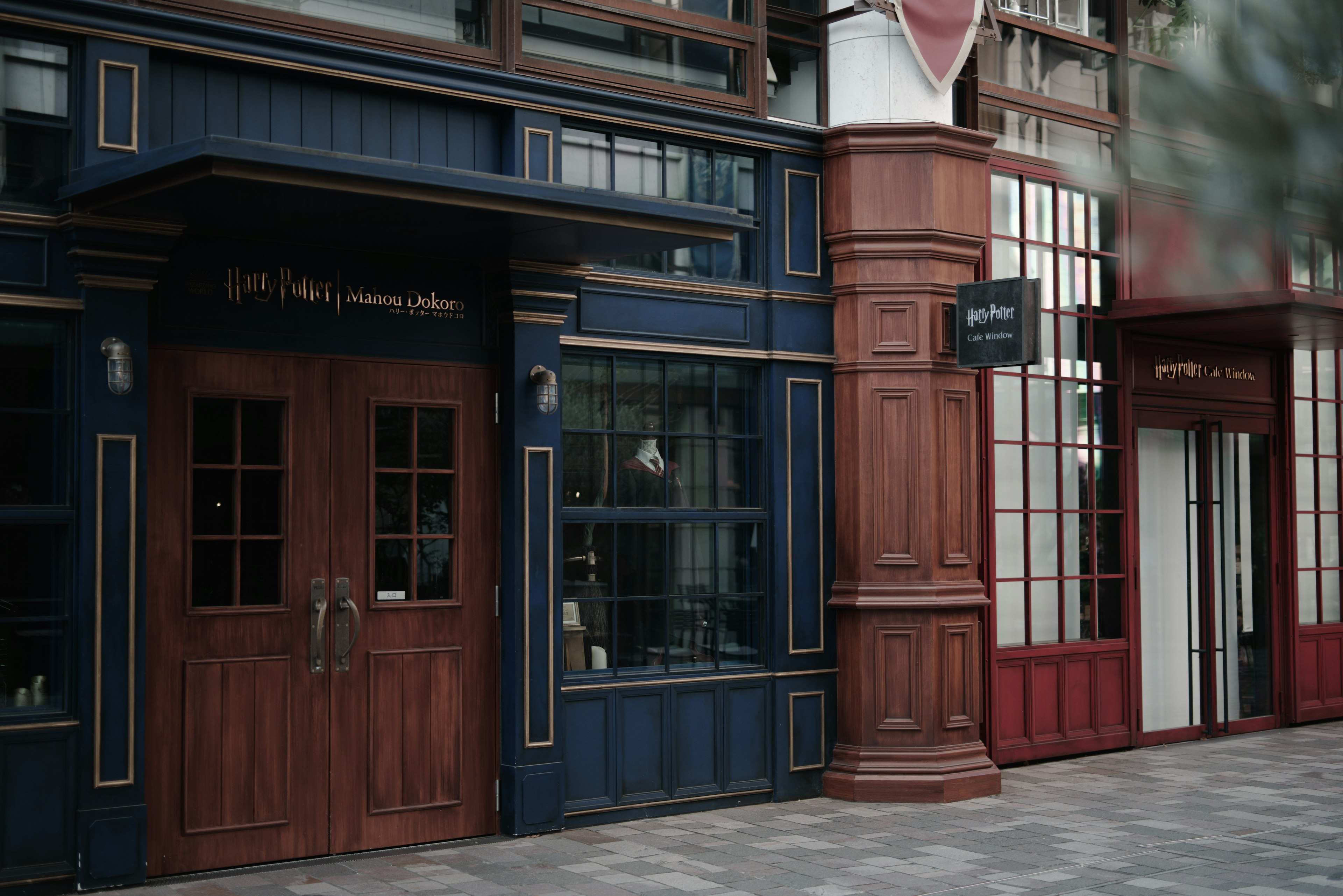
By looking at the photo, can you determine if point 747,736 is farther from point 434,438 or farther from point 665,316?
point 434,438

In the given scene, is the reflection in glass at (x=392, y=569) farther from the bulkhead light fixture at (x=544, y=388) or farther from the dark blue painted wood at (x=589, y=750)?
the dark blue painted wood at (x=589, y=750)

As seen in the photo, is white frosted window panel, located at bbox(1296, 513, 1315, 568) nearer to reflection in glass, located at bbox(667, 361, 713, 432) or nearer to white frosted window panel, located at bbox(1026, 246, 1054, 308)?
white frosted window panel, located at bbox(1026, 246, 1054, 308)

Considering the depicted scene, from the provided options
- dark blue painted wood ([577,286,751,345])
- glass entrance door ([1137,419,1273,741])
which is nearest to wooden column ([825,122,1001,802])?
dark blue painted wood ([577,286,751,345])

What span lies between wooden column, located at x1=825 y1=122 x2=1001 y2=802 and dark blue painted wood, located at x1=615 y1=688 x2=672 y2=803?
1316 millimetres

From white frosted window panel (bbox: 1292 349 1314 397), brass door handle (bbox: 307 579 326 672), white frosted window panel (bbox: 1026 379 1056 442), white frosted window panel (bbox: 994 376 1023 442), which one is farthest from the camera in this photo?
white frosted window panel (bbox: 1292 349 1314 397)

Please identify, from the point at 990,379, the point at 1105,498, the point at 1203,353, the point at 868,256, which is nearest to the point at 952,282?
the point at 868,256

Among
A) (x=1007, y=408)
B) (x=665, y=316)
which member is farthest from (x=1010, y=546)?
(x=665, y=316)

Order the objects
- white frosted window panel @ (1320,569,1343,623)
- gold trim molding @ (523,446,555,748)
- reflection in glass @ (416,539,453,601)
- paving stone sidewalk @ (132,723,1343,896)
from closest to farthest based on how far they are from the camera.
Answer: paving stone sidewalk @ (132,723,1343,896) → reflection in glass @ (416,539,453,601) → gold trim molding @ (523,446,555,748) → white frosted window panel @ (1320,569,1343,623)

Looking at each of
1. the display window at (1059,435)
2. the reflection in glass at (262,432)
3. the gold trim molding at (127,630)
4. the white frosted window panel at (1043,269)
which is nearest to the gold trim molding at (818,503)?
the display window at (1059,435)

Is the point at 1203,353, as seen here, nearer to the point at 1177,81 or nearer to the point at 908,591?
the point at 908,591

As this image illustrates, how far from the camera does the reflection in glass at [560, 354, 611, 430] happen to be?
8164 millimetres

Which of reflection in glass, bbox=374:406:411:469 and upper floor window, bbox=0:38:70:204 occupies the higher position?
upper floor window, bbox=0:38:70:204

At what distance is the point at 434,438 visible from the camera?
768 centimetres

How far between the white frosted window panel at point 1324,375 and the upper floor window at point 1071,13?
12.6 ft
